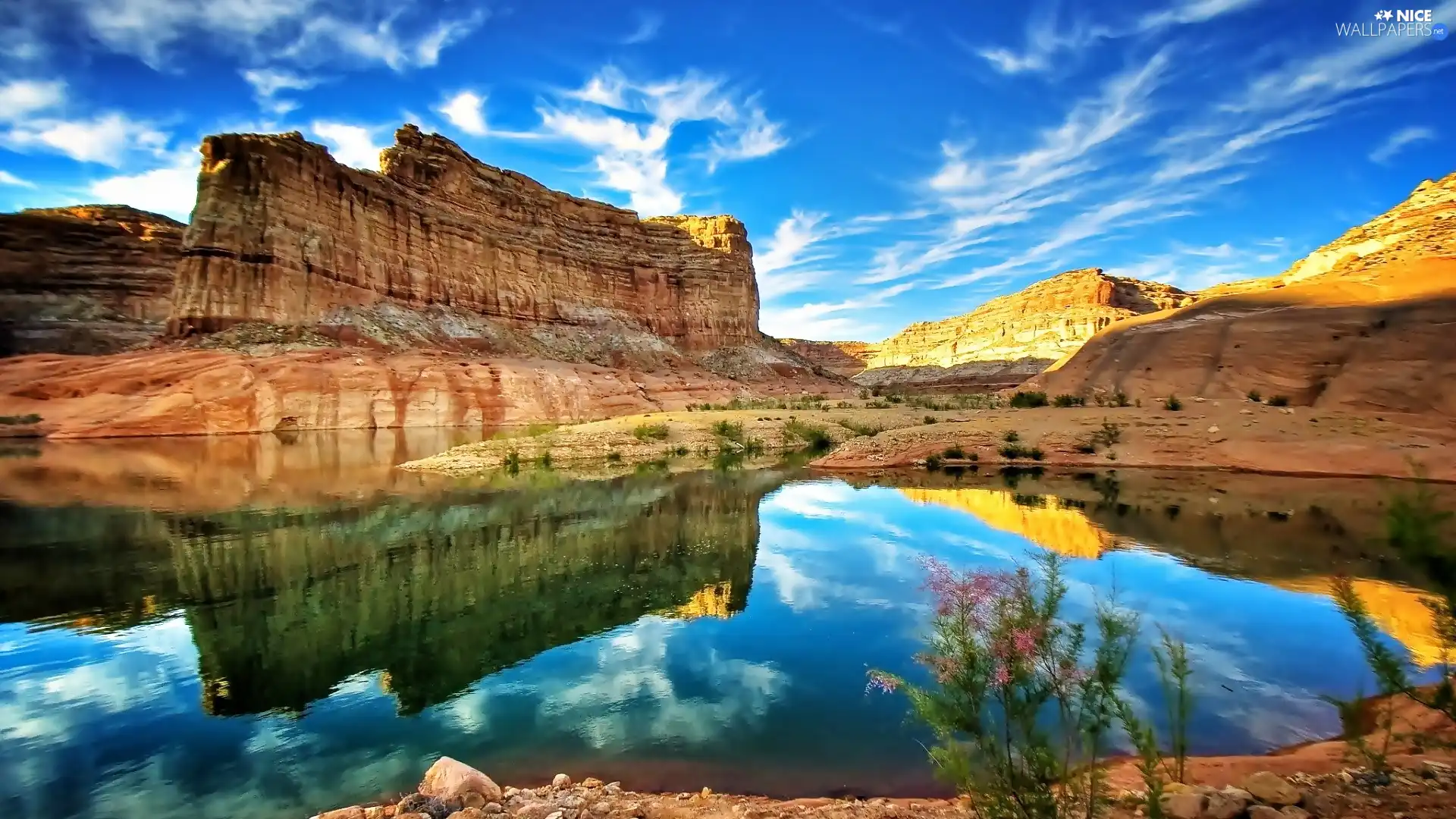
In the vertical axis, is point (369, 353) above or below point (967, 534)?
above

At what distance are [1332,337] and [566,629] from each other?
30.6 metres

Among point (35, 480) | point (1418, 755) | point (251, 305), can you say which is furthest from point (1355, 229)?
point (251, 305)

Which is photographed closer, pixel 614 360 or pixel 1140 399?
pixel 1140 399

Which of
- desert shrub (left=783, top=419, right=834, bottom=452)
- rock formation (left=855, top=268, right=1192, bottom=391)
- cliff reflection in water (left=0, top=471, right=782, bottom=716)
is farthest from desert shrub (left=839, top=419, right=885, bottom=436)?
rock formation (left=855, top=268, right=1192, bottom=391)

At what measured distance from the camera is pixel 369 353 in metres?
44.9

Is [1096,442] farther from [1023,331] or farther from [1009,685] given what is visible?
[1023,331]

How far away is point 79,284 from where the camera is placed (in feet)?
199

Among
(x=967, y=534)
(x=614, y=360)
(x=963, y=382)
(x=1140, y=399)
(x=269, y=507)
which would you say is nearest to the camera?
(x=967, y=534)

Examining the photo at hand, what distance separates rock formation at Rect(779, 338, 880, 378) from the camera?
6024 inches

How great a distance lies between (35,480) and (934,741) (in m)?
27.4

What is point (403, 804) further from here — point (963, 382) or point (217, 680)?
point (963, 382)

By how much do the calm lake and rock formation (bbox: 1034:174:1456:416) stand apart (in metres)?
9.17

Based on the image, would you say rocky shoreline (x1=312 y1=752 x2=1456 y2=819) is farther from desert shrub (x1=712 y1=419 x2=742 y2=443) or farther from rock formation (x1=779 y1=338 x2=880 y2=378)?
rock formation (x1=779 y1=338 x2=880 y2=378)

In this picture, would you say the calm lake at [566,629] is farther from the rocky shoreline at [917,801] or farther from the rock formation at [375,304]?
the rock formation at [375,304]
